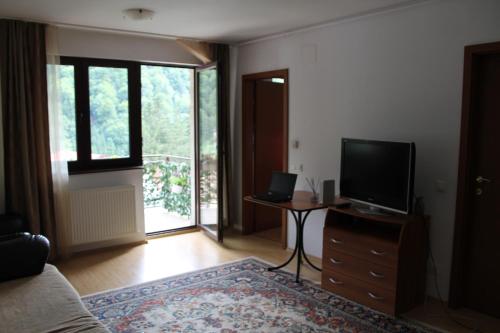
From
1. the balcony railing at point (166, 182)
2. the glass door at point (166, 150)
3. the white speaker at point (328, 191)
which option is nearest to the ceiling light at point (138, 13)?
the glass door at point (166, 150)

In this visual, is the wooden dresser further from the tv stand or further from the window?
the window

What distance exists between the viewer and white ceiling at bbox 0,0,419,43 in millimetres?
3471

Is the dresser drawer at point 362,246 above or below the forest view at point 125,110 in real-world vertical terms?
below

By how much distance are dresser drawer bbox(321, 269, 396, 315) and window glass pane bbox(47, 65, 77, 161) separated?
2950 mm

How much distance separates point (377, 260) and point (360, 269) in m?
0.20

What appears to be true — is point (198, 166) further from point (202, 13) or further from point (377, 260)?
point (377, 260)

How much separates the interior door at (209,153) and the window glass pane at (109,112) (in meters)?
0.94

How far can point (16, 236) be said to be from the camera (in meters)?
2.83

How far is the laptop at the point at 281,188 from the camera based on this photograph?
401cm

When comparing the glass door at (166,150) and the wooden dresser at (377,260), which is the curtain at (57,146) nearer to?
the glass door at (166,150)

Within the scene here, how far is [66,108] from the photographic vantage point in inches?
181

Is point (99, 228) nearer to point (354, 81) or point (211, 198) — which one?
point (211, 198)

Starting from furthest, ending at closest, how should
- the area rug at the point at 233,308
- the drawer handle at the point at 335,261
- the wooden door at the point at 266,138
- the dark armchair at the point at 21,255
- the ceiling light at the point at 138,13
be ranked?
the wooden door at the point at 266,138 → the ceiling light at the point at 138,13 → the drawer handle at the point at 335,261 → the area rug at the point at 233,308 → the dark armchair at the point at 21,255

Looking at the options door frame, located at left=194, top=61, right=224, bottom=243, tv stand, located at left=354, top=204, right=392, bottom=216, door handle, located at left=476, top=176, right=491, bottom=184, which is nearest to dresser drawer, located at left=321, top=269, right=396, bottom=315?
tv stand, located at left=354, top=204, right=392, bottom=216
